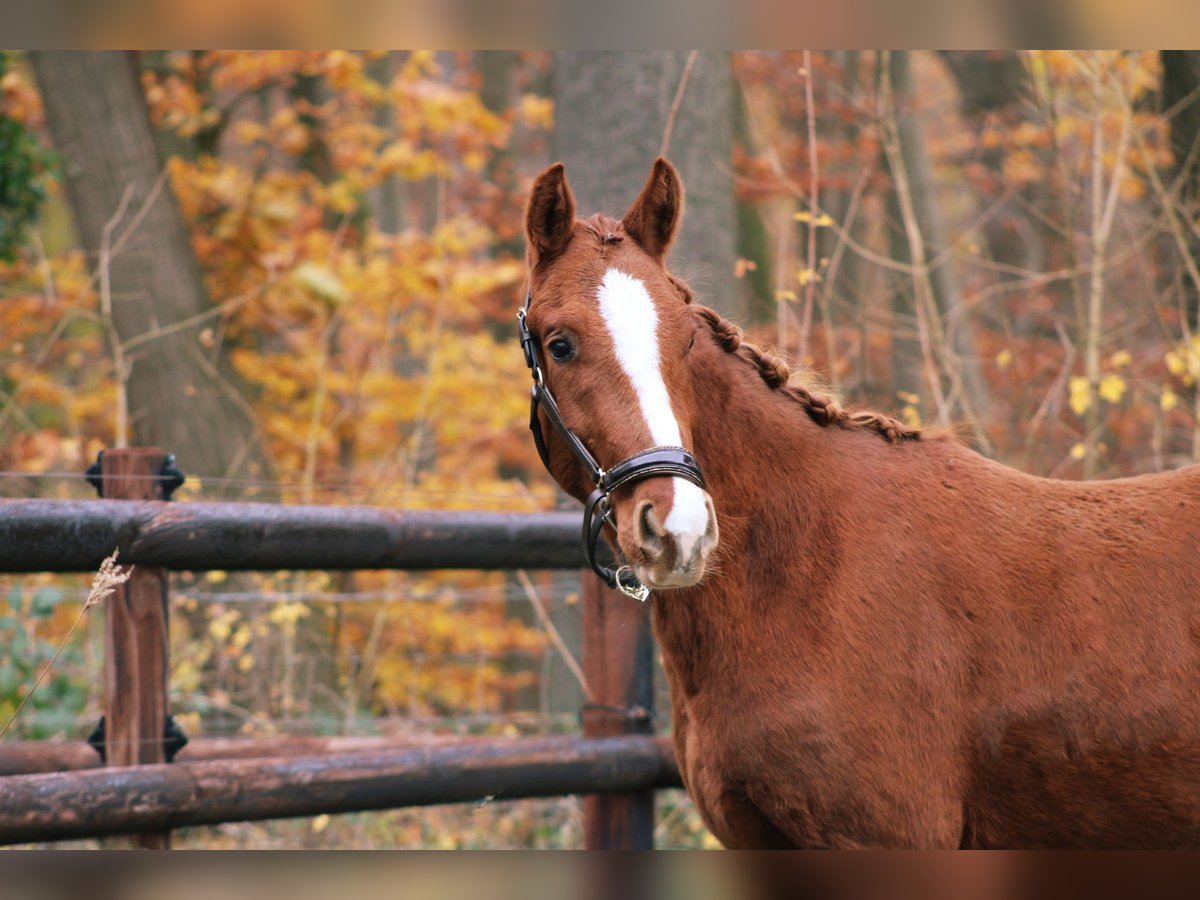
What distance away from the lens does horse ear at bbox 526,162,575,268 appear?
304 cm

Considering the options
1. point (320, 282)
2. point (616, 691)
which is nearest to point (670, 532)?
point (616, 691)

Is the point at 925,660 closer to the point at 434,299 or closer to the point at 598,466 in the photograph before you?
the point at 598,466

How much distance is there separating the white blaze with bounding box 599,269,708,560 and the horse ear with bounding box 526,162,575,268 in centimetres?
24

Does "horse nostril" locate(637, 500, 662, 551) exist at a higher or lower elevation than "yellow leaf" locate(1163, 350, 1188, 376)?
lower

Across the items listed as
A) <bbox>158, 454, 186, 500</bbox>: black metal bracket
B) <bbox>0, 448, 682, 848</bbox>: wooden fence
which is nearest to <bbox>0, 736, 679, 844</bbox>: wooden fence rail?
<bbox>0, 448, 682, 848</bbox>: wooden fence

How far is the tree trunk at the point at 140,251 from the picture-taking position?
8.25 meters

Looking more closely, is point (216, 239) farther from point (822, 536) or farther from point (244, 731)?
point (822, 536)

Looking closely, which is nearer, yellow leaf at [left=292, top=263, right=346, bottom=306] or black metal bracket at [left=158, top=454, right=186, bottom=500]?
black metal bracket at [left=158, top=454, right=186, bottom=500]

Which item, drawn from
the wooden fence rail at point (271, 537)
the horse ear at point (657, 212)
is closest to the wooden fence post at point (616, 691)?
the wooden fence rail at point (271, 537)

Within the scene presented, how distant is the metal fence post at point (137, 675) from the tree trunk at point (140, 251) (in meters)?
4.63

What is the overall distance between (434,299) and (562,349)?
7.45m

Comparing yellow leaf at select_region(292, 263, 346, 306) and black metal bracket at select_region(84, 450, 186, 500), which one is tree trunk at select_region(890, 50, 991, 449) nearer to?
yellow leaf at select_region(292, 263, 346, 306)

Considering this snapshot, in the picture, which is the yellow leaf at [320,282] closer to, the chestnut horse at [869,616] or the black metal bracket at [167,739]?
the black metal bracket at [167,739]

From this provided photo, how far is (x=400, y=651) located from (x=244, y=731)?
3555mm
